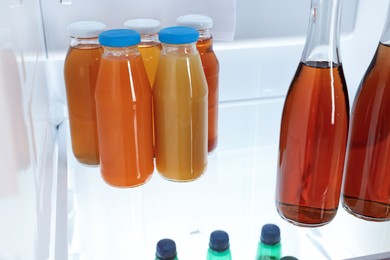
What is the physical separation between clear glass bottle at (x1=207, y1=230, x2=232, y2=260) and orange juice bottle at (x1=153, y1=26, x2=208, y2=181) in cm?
13

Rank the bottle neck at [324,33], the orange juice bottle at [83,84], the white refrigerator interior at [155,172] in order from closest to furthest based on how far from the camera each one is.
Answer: the white refrigerator interior at [155,172] → the bottle neck at [324,33] → the orange juice bottle at [83,84]

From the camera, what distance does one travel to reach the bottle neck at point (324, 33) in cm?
61

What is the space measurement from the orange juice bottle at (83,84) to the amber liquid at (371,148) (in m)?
0.40

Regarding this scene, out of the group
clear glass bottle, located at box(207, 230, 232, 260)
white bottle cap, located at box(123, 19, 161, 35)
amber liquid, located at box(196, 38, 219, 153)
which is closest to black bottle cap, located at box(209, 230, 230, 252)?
clear glass bottle, located at box(207, 230, 232, 260)

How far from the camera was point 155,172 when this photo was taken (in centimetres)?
77

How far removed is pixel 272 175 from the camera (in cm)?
83

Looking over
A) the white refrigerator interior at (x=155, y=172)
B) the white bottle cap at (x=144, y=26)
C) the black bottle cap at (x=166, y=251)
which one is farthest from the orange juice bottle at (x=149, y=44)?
the black bottle cap at (x=166, y=251)

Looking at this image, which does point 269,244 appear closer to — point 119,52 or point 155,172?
point 155,172

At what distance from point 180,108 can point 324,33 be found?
22 cm

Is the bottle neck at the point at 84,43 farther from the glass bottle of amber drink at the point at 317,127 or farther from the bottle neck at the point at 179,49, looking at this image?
the glass bottle of amber drink at the point at 317,127

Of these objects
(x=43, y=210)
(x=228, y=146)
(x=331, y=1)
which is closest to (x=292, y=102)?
(x=331, y=1)

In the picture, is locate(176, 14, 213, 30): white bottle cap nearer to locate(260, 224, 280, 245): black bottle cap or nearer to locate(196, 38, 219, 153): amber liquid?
locate(196, 38, 219, 153): amber liquid

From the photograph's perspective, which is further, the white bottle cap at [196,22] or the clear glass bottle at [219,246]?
the white bottle cap at [196,22]

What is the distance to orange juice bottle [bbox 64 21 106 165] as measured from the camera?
2.34ft
